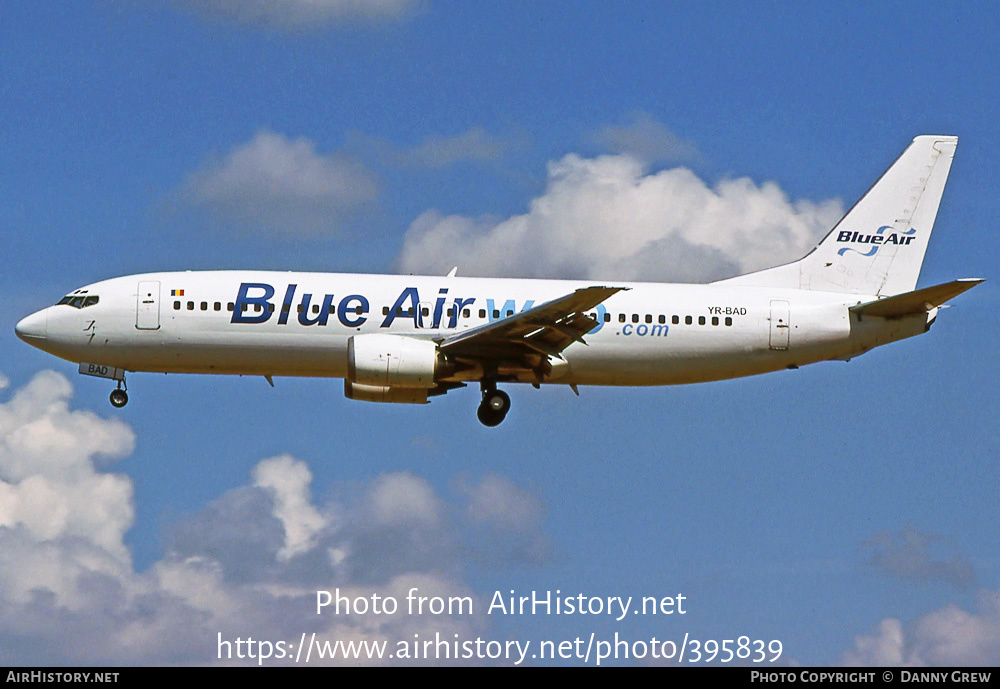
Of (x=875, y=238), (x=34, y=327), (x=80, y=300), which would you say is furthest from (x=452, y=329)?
(x=875, y=238)

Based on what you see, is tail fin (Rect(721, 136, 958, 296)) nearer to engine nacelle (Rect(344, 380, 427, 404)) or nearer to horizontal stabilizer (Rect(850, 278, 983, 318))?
horizontal stabilizer (Rect(850, 278, 983, 318))

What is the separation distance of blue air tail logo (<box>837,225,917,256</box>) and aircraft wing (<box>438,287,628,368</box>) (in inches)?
434

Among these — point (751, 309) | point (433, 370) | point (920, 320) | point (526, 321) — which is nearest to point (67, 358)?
point (433, 370)

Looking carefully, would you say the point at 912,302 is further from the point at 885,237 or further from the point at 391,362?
the point at 391,362

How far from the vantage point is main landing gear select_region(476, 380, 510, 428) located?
1932 inches

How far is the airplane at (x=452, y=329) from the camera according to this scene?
1882 inches

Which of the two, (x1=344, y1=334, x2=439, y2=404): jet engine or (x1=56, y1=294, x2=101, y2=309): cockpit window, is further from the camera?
(x1=56, y1=294, x2=101, y2=309): cockpit window

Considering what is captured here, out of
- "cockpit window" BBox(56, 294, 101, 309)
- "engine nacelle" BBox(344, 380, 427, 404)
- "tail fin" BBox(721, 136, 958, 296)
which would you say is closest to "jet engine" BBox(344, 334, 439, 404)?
"engine nacelle" BBox(344, 380, 427, 404)

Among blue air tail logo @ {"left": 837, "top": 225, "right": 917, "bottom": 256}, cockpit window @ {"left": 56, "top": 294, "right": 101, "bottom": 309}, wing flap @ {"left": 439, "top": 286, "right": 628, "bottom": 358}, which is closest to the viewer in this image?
wing flap @ {"left": 439, "top": 286, "right": 628, "bottom": 358}

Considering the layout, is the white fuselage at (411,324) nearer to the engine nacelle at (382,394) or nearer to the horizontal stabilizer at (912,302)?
the horizontal stabilizer at (912,302)

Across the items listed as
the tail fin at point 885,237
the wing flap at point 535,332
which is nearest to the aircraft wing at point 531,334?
the wing flap at point 535,332

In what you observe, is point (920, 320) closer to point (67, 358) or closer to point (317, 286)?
point (317, 286)

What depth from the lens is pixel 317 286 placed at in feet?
159

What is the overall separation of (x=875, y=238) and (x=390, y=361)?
18.3m
